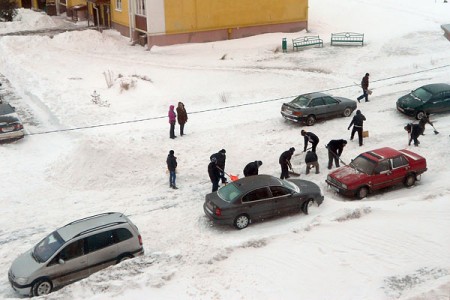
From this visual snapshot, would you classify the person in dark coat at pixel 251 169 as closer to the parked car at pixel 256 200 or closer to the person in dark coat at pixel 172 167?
the parked car at pixel 256 200

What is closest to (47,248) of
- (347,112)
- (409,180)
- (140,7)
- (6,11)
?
(409,180)

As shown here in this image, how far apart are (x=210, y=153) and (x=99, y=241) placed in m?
8.36

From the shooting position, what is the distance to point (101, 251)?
12656 millimetres

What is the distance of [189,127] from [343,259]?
40.8 feet

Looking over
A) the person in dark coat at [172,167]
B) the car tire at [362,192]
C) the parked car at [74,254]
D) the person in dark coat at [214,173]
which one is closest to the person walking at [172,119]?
the person in dark coat at [172,167]

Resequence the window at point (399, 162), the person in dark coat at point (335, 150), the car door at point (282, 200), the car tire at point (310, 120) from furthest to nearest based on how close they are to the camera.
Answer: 1. the car tire at point (310, 120)
2. the person in dark coat at point (335, 150)
3. the window at point (399, 162)
4. the car door at point (282, 200)

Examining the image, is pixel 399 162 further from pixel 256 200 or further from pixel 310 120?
pixel 310 120

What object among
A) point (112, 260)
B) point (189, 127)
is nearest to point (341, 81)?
point (189, 127)

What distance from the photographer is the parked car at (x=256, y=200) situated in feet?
47.4

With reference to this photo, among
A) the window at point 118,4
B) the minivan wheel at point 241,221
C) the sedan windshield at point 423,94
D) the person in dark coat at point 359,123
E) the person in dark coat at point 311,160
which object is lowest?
the minivan wheel at point 241,221

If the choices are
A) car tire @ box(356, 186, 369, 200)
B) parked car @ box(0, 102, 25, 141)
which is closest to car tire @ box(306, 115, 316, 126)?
car tire @ box(356, 186, 369, 200)

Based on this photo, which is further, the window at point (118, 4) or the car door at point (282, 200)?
the window at point (118, 4)

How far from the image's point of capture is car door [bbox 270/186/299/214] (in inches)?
587

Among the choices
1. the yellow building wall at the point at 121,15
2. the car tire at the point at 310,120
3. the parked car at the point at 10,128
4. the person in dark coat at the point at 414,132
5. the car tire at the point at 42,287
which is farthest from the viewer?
the yellow building wall at the point at 121,15
